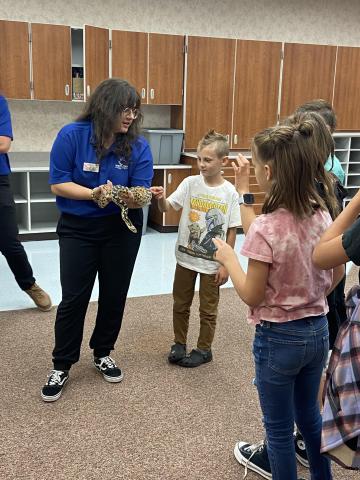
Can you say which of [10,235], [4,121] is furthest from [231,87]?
[10,235]

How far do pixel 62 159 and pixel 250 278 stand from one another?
1.11 m

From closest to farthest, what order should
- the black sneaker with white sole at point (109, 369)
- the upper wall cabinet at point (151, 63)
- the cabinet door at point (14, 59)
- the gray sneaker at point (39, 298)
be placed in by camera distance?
the black sneaker with white sole at point (109, 369) < the gray sneaker at point (39, 298) < the cabinet door at point (14, 59) < the upper wall cabinet at point (151, 63)

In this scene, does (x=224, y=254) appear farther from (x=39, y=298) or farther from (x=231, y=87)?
(x=231, y=87)

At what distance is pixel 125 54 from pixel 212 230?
3.28 meters

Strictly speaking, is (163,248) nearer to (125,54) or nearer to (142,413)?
(125,54)

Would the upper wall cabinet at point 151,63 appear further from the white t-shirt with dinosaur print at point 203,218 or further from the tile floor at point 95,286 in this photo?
Answer: the white t-shirt with dinosaur print at point 203,218

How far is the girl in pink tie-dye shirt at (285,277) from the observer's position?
1.35 meters

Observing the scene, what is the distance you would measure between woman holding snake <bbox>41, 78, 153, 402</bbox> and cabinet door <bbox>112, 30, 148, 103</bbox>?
3073 mm

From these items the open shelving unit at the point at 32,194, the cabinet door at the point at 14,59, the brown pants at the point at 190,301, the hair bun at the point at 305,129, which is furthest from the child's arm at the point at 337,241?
the cabinet door at the point at 14,59

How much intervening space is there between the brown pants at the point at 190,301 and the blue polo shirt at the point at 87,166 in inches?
20.7

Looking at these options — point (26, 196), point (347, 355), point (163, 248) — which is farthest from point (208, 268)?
point (26, 196)

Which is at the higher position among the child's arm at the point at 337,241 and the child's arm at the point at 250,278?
the child's arm at the point at 337,241

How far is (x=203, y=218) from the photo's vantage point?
246cm

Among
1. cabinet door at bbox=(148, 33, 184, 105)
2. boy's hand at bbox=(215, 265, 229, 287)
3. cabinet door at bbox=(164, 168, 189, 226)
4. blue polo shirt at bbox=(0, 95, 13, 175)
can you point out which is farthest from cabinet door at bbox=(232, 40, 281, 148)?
boy's hand at bbox=(215, 265, 229, 287)
